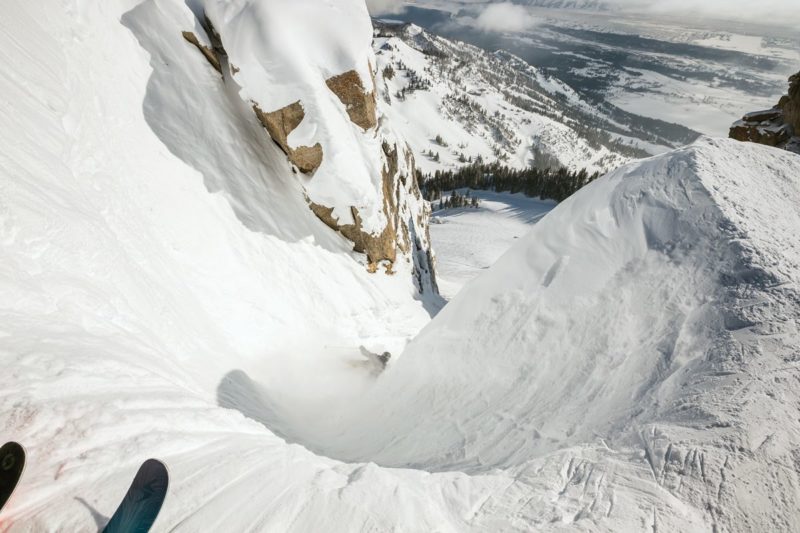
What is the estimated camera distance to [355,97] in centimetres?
1479

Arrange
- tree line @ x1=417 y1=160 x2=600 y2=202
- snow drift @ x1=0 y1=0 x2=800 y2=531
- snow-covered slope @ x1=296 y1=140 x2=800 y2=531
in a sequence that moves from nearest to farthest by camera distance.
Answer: snow drift @ x1=0 y1=0 x2=800 y2=531 → snow-covered slope @ x1=296 y1=140 x2=800 y2=531 → tree line @ x1=417 y1=160 x2=600 y2=202

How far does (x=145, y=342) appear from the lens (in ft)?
20.5

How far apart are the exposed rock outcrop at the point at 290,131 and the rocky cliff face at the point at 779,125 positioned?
24230mm

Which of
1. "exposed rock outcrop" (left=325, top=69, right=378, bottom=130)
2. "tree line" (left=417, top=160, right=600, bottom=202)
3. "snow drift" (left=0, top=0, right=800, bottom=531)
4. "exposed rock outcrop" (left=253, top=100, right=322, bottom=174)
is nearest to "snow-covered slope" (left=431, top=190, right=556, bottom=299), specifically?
"exposed rock outcrop" (left=325, top=69, right=378, bottom=130)

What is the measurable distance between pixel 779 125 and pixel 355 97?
26.5m

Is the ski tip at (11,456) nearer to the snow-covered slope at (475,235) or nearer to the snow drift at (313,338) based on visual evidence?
the snow drift at (313,338)

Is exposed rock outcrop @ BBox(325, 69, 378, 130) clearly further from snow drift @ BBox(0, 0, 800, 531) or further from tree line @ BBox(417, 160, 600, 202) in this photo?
tree line @ BBox(417, 160, 600, 202)

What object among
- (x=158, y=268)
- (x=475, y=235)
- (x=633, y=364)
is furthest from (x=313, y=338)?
(x=475, y=235)

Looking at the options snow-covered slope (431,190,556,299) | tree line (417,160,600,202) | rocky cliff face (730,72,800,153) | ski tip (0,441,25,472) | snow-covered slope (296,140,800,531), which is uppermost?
ski tip (0,441,25,472)

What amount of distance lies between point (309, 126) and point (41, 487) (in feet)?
Answer: 41.4

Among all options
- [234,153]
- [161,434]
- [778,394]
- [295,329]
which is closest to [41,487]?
[161,434]

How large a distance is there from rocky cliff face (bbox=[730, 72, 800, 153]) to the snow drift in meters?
21.7

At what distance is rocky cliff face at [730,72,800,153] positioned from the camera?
2189 centimetres

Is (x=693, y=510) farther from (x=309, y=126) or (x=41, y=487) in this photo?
(x=309, y=126)
